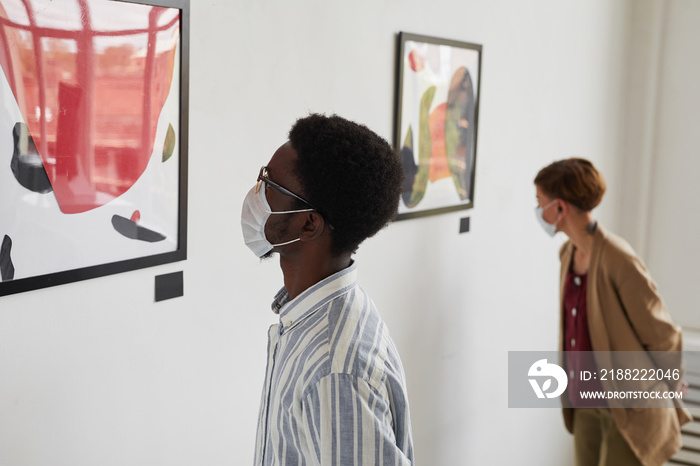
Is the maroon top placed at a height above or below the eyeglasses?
below

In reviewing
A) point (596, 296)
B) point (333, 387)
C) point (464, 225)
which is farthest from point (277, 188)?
point (596, 296)

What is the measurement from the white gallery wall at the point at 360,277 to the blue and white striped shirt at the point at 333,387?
495mm

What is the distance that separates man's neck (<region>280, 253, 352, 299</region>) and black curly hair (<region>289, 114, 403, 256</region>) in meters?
0.03

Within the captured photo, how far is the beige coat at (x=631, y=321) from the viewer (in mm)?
2949

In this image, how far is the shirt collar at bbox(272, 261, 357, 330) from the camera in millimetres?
1451

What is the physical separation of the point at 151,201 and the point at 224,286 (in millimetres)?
401

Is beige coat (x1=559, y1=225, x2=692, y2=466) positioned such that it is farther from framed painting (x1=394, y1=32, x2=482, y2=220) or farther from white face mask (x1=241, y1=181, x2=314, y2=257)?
white face mask (x1=241, y1=181, x2=314, y2=257)

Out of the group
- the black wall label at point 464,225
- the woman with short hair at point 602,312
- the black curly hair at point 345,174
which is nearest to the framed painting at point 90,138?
the black curly hair at point 345,174

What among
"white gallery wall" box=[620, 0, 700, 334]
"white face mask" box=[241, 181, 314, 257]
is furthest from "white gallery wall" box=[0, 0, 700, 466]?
"white face mask" box=[241, 181, 314, 257]

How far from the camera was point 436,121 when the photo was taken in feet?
9.48

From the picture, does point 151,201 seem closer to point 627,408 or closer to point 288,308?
point 288,308

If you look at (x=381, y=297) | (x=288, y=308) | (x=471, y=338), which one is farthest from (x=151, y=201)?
(x=471, y=338)

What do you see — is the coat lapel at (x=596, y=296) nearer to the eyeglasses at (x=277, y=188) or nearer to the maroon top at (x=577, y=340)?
the maroon top at (x=577, y=340)

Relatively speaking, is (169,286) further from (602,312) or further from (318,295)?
(602,312)
